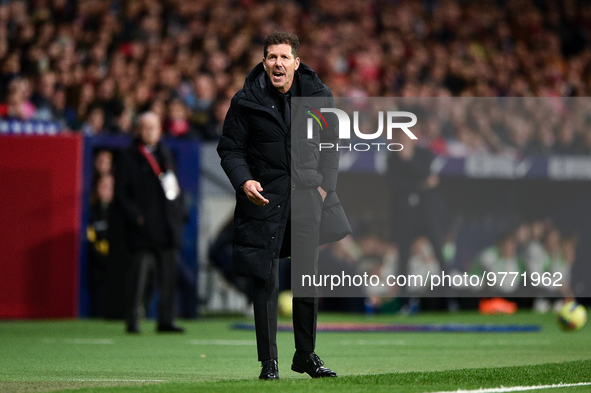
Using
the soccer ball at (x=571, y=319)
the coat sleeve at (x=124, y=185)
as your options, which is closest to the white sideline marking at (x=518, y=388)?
the soccer ball at (x=571, y=319)

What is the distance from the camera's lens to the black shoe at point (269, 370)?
5.34 metres

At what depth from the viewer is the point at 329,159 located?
552 cm

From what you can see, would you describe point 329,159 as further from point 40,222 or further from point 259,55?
point 259,55

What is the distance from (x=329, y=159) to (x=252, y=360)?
218 cm

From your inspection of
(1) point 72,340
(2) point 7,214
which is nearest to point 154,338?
(1) point 72,340

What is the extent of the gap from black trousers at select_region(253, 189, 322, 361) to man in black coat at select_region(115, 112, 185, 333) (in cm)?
450

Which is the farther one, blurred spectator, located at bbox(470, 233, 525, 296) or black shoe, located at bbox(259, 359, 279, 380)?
blurred spectator, located at bbox(470, 233, 525, 296)

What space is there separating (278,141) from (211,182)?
24.6 feet

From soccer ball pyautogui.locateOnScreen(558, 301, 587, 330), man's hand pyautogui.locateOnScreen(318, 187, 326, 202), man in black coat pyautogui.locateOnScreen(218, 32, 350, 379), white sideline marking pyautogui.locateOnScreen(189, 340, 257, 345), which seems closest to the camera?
man in black coat pyautogui.locateOnScreen(218, 32, 350, 379)

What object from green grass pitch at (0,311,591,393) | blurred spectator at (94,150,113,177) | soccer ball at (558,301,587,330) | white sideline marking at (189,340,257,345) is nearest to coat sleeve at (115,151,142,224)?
green grass pitch at (0,311,591,393)

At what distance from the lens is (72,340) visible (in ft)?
29.1

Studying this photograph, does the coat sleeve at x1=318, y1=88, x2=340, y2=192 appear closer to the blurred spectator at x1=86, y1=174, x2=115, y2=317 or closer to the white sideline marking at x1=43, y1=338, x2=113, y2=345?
the white sideline marking at x1=43, y1=338, x2=113, y2=345

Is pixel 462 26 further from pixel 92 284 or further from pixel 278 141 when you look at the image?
pixel 278 141

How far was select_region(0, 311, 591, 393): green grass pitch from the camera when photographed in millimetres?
5184
